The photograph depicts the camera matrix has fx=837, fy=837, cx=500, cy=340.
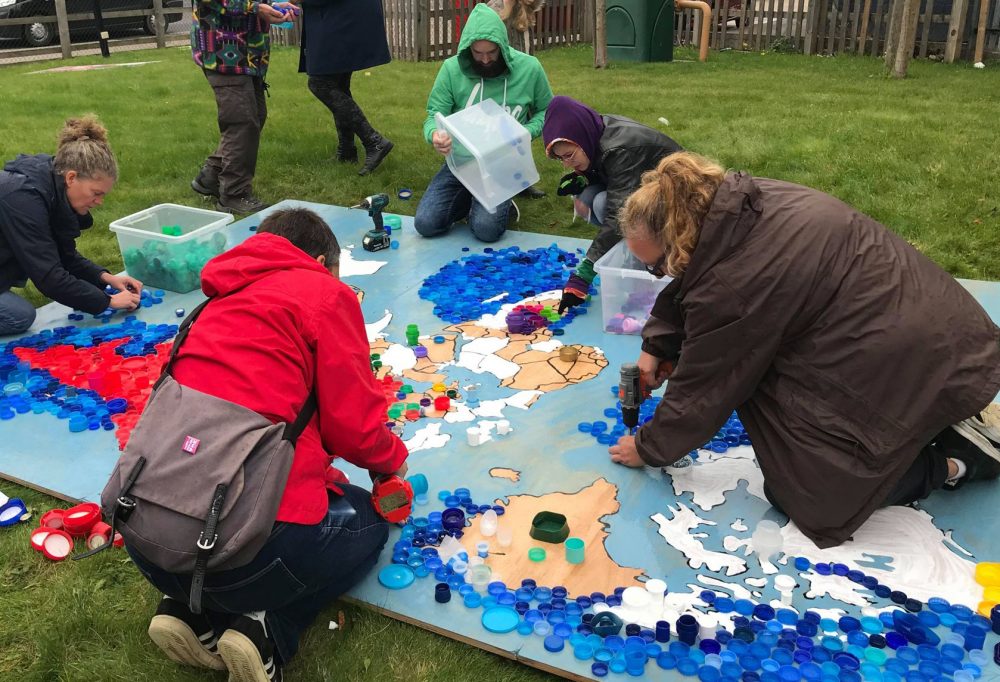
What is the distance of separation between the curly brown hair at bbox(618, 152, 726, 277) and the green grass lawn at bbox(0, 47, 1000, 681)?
1238 millimetres

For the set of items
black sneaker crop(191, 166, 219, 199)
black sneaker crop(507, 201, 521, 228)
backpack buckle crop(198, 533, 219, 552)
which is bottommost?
black sneaker crop(507, 201, 521, 228)

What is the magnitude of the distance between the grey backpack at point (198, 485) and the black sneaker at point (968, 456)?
1.98m

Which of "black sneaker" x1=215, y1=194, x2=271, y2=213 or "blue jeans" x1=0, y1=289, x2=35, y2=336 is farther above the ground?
"black sneaker" x1=215, y1=194, x2=271, y2=213

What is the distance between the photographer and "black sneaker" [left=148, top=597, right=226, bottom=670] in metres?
2.04

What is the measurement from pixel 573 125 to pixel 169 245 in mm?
2178

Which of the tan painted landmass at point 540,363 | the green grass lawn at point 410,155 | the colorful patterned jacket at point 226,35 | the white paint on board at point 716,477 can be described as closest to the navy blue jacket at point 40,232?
the green grass lawn at point 410,155

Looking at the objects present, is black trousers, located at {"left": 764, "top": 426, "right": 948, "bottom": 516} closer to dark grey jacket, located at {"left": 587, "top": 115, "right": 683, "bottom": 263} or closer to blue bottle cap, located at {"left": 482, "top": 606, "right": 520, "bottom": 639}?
blue bottle cap, located at {"left": 482, "top": 606, "right": 520, "bottom": 639}

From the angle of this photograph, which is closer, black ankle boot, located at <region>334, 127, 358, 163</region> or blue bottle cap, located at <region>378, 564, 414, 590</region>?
blue bottle cap, located at <region>378, 564, 414, 590</region>

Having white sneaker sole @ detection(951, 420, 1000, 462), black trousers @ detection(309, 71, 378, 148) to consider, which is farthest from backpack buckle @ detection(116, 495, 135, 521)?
black trousers @ detection(309, 71, 378, 148)

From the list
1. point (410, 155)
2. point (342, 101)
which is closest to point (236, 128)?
point (342, 101)

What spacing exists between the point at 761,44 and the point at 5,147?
994cm

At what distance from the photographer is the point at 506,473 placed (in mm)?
2932

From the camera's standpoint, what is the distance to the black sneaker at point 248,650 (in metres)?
1.96

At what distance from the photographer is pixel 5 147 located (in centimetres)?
694
